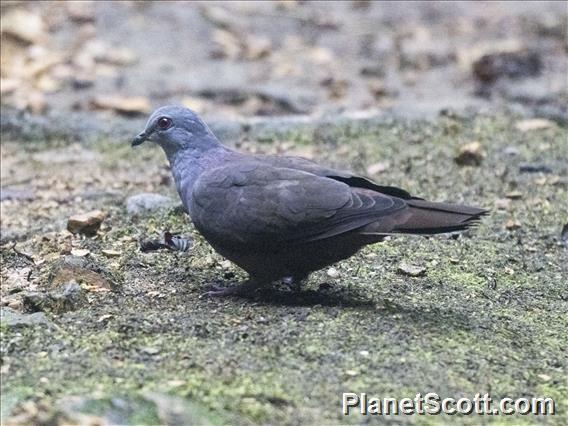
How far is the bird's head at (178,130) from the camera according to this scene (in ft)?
14.8

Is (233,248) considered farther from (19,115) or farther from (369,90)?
(369,90)

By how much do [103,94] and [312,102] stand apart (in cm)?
166

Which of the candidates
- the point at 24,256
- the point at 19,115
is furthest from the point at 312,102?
the point at 24,256

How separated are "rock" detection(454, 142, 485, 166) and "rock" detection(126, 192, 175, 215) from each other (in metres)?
1.94

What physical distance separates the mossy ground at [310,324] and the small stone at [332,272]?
0.03 metres

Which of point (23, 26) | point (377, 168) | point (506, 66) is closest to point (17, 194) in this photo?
point (377, 168)

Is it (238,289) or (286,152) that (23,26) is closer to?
(286,152)

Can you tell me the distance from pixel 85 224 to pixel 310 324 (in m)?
1.63

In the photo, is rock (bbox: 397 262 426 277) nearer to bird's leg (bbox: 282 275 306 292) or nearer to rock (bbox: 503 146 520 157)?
bird's leg (bbox: 282 275 306 292)

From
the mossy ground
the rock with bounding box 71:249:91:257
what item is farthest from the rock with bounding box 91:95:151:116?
the rock with bounding box 71:249:91:257

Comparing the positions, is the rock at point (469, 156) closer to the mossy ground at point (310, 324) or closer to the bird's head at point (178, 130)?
the mossy ground at point (310, 324)

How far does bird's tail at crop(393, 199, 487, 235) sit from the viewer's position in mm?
3826

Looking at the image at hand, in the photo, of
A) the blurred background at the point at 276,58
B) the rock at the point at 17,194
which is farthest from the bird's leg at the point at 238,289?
the blurred background at the point at 276,58

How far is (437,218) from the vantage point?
386cm
